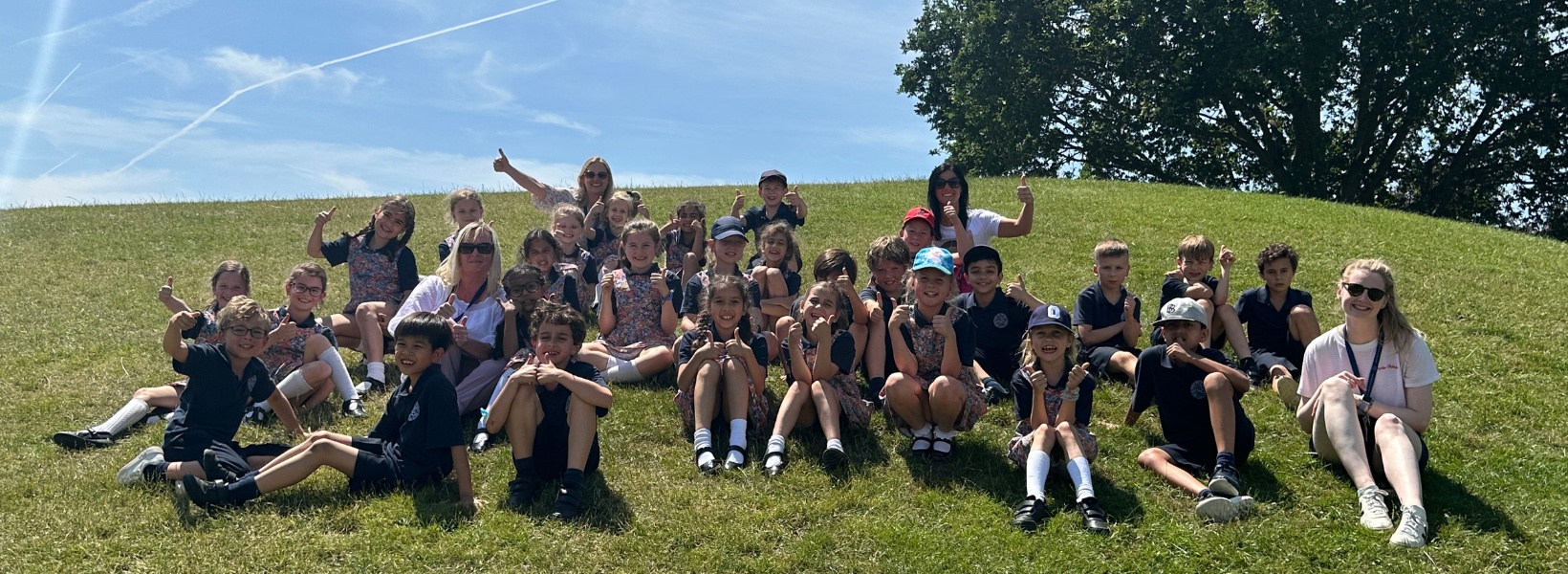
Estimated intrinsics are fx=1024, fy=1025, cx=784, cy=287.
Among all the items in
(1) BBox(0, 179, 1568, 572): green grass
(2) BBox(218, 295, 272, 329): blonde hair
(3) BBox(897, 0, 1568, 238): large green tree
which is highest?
(3) BBox(897, 0, 1568, 238): large green tree

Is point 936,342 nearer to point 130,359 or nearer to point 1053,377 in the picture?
point 1053,377

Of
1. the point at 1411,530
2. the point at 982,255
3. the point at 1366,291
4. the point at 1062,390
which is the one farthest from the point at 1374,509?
the point at 982,255

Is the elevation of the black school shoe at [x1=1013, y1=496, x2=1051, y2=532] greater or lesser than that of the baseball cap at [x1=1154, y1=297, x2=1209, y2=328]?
lesser

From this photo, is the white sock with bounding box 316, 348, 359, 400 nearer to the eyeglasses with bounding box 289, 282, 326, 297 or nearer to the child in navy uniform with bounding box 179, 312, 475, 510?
the eyeglasses with bounding box 289, 282, 326, 297

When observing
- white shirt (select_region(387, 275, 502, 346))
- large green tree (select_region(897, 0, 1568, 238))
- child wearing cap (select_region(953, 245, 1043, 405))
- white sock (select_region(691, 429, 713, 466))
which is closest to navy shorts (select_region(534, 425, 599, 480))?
white sock (select_region(691, 429, 713, 466))

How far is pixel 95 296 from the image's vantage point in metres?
12.2

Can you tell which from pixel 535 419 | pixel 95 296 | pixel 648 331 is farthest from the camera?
pixel 95 296

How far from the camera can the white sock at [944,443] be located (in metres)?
6.29

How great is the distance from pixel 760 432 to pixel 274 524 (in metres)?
2.84

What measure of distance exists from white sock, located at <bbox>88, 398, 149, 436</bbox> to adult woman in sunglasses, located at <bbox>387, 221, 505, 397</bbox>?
1.71 m

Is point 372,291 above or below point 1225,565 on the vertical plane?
above

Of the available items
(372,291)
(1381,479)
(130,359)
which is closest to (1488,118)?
(1381,479)

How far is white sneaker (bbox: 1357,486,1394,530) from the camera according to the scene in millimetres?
5227

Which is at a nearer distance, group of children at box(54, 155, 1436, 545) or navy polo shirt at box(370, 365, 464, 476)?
navy polo shirt at box(370, 365, 464, 476)
